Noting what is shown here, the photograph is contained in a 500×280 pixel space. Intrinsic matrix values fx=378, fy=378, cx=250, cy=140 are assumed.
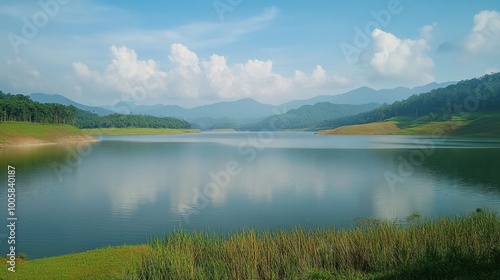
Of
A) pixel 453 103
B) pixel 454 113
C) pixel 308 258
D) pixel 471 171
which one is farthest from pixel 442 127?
pixel 308 258

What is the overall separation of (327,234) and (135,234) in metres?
10.7

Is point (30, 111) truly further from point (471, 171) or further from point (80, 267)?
point (80, 267)

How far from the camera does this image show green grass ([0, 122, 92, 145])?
293 ft

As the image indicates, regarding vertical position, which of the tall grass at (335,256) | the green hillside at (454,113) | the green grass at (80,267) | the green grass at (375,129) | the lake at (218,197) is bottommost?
the lake at (218,197)

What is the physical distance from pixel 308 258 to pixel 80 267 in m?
7.63

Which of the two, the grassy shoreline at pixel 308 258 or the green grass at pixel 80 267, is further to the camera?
the green grass at pixel 80 267

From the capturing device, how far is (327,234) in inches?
572

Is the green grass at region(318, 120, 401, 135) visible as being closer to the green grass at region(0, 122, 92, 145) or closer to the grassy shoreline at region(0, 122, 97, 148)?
the grassy shoreline at region(0, 122, 97, 148)

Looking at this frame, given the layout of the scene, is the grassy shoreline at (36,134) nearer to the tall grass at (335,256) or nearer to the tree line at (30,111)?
the tree line at (30,111)

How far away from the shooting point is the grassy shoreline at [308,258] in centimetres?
1134

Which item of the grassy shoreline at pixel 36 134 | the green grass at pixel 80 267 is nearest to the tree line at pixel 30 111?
the grassy shoreline at pixel 36 134

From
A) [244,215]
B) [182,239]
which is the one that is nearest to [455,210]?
[244,215]

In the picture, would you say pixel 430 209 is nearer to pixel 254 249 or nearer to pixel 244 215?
pixel 244 215

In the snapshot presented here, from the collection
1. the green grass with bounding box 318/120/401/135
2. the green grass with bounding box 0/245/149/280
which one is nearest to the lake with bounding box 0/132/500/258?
the green grass with bounding box 0/245/149/280
